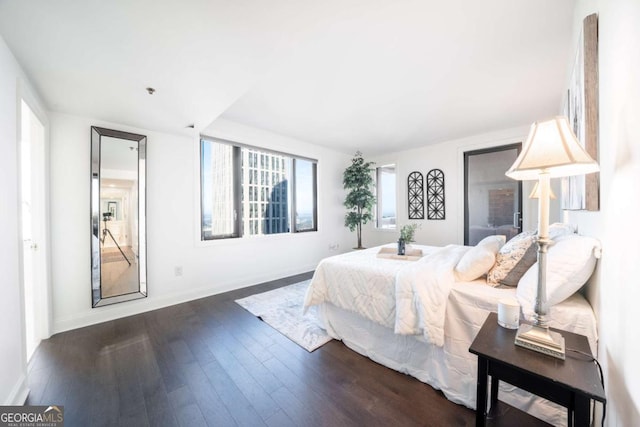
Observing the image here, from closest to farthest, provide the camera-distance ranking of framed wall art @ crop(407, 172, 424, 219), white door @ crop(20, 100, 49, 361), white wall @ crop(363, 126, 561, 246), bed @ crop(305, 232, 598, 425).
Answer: bed @ crop(305, 232, 598, 425) < white door @ crop(20, 100, 49, 361) < white wall @ crop(363, 126, 561, 246) < framed wall art @ crop(407, 172, 424, 219)

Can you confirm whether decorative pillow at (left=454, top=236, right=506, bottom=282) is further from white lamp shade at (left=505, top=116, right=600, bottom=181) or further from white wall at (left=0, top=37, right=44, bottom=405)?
white wall at (left=0, top=37, right=44, bottom=405)

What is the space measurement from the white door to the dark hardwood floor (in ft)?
0.70

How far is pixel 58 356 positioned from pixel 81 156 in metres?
1.91

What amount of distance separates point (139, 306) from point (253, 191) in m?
2.23

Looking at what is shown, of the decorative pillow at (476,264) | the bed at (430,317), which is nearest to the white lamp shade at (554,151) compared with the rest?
the bed at (430,317)

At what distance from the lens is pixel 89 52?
1.57 meters

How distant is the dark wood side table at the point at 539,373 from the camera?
80cm

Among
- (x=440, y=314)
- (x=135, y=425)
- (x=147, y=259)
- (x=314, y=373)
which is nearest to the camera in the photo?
(x=135, y=425)

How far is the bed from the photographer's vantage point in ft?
4.32

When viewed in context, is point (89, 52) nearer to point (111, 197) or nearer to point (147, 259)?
point (111, 197)

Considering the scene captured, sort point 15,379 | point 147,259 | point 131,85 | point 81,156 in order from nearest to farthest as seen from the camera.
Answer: point 15,379, point 131,85, point 81,156, point 147,259

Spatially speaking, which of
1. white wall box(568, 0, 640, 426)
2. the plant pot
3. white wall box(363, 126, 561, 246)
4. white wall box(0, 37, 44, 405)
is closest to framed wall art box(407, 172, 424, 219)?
white wall box(363, 126, 561, 246)

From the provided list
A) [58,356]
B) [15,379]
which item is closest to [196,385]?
[15,379]

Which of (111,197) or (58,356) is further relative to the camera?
(111,197)
